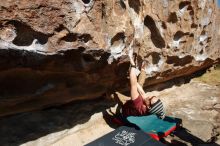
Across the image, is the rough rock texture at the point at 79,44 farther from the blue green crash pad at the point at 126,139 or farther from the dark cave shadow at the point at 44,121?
the blue green crash pad at the point at 126,139

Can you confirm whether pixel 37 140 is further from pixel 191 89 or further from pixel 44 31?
pixel 191 89

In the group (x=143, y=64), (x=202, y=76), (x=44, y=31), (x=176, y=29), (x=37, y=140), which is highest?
(x=44, y=31)

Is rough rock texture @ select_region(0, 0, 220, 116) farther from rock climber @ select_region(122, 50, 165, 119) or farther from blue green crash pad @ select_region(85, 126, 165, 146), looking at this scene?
blue green crash pad @ select_region(85, 126, 165, 146)

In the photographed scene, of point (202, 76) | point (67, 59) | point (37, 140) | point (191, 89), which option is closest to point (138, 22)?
point (67, 59)

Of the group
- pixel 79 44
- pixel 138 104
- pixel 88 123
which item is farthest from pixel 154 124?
pixel 79 44

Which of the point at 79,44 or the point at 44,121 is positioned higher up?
the point at 79,44

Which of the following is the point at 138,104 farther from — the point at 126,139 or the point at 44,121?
the point at 44,121

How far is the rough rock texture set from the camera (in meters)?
2.84

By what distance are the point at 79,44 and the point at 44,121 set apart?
1026 millimetres

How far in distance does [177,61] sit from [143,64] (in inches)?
39.6

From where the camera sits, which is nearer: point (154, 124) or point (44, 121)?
point (44, 121)

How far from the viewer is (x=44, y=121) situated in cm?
372

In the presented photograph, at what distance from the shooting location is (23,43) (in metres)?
2.84

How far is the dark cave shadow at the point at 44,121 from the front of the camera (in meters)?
3.40
